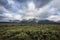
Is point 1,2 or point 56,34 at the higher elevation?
point 1,2

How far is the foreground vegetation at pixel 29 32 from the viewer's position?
5734 millimetres

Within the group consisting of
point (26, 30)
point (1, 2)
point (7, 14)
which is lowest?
point (26, 30)

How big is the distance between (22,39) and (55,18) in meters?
1.91

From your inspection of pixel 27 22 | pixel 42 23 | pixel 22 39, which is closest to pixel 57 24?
pixel 42 23

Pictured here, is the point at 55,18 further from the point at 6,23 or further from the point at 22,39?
the point at 6,23

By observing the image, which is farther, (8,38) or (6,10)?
(6,10)

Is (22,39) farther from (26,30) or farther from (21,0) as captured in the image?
(21,0)

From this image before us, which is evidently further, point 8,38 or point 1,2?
point 1,2

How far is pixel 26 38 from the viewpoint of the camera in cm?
575

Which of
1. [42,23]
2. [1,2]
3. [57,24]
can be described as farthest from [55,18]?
[1,2]

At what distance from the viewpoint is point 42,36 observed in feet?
19.2

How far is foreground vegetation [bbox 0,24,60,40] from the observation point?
18.8ft

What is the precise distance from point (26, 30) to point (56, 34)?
142 cm

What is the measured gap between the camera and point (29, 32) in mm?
5844
